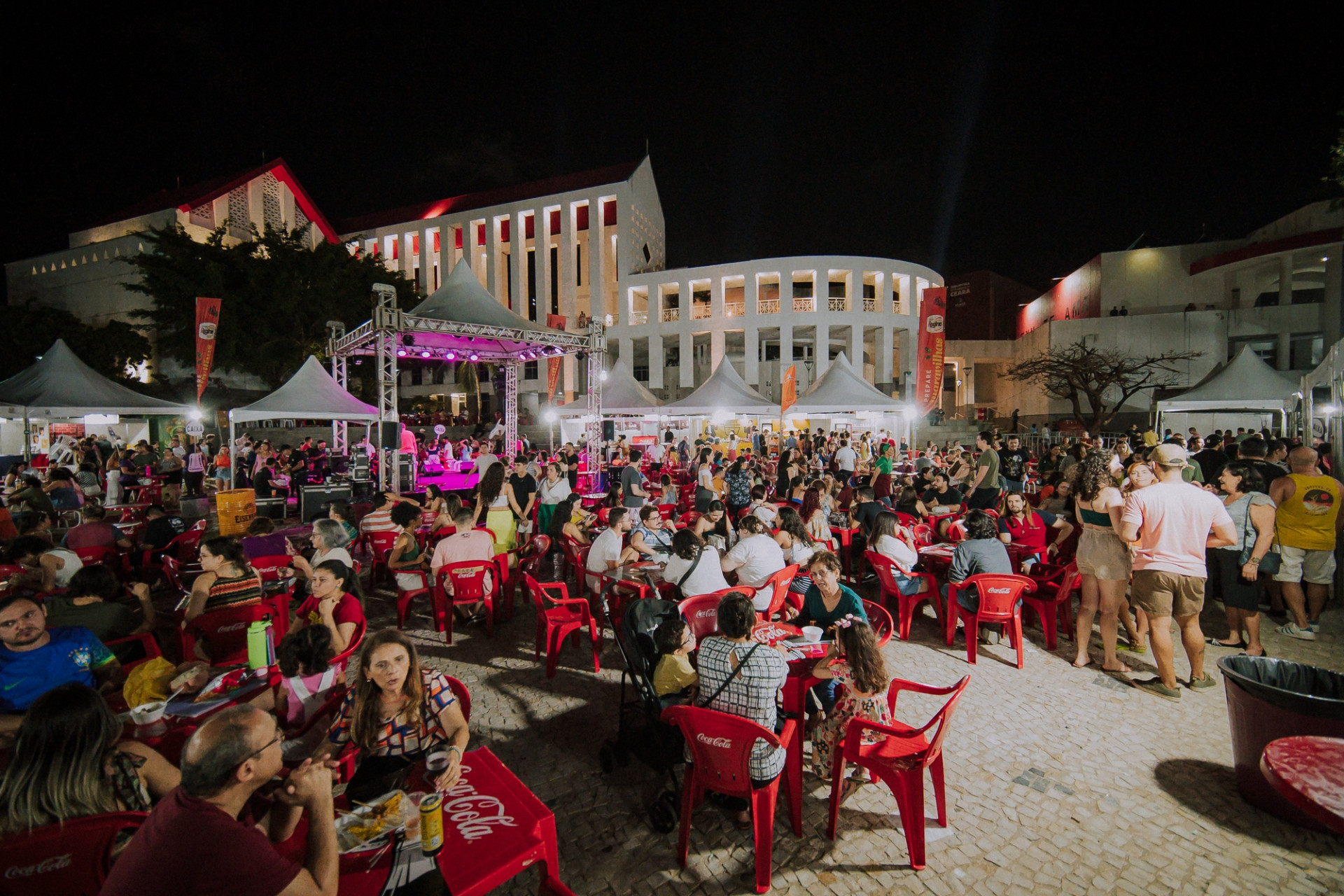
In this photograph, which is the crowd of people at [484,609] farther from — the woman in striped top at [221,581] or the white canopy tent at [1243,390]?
the white canopy tent at [1243,390]

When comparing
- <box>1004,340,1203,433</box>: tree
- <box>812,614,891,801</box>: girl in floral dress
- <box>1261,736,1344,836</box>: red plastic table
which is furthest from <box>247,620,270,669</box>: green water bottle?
<box>1004,340,1203,433</box>: tree

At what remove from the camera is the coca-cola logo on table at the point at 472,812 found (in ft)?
6.18

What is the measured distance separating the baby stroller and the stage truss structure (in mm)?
8685

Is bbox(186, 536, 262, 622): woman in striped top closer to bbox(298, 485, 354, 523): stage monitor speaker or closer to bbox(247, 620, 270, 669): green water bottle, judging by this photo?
bbox(247, 620, 270, 669): green water bottle

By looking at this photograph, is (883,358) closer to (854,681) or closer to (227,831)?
(854,681)

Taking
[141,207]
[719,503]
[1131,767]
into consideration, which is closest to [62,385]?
Result: [719,503]

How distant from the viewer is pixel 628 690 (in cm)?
440

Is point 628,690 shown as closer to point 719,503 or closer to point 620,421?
point 719,503

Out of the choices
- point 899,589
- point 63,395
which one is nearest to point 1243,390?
point 899,589

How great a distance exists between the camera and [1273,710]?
2.71m

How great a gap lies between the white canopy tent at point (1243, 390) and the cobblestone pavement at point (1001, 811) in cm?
1201

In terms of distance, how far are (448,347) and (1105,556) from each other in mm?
14092

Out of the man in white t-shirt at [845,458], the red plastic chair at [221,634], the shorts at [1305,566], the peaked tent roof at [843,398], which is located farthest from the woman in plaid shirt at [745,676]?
the peaked tent roof at [843,398]

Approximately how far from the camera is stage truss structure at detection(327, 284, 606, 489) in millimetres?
10539
